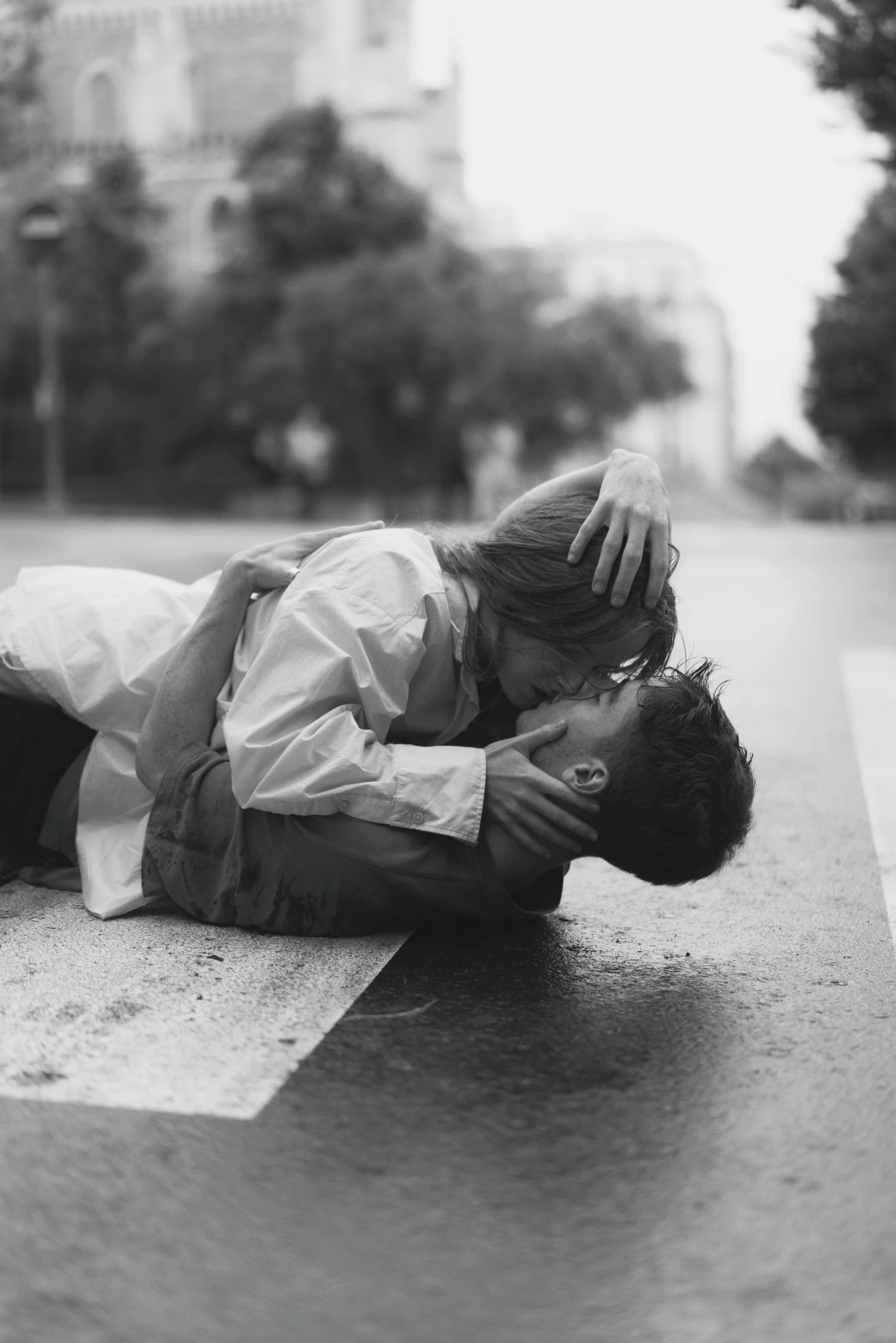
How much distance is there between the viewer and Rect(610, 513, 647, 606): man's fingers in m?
2.83

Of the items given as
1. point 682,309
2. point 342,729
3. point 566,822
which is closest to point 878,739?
point 566,822

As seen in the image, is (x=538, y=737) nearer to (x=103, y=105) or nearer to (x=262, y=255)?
(x=262, y=255)

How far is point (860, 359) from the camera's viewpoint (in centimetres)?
4272

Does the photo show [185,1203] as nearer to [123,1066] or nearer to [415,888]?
[123,1066]

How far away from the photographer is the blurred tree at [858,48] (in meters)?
12.0

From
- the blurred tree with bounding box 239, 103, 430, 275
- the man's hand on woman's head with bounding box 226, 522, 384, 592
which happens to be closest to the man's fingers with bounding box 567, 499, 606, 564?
the man's hand on woman's head with bounding box 226, 522, 384, 592

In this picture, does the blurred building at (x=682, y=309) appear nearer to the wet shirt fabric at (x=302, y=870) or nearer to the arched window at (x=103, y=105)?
the arched window at (x=103, y=105)

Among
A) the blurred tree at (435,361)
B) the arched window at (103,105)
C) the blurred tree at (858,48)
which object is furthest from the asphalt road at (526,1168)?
the arched window at (103,105)

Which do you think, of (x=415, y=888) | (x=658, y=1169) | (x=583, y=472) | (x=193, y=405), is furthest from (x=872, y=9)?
(x=193, y=405)

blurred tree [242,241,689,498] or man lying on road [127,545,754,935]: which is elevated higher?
man lying on road [127,545,754,935]

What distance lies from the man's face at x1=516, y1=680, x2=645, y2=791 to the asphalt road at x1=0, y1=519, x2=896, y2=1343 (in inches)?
14.0

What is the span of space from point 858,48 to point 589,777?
11100 mm

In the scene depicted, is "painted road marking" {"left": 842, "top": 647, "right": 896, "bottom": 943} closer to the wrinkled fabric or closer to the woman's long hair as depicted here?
the woman's long hair

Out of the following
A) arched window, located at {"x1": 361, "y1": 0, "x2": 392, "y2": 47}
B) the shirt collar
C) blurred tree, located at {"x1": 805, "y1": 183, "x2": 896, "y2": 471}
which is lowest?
blurred tree, located at {"x1": 805, "y1": 183, "x2": 896, "y2": 471}
